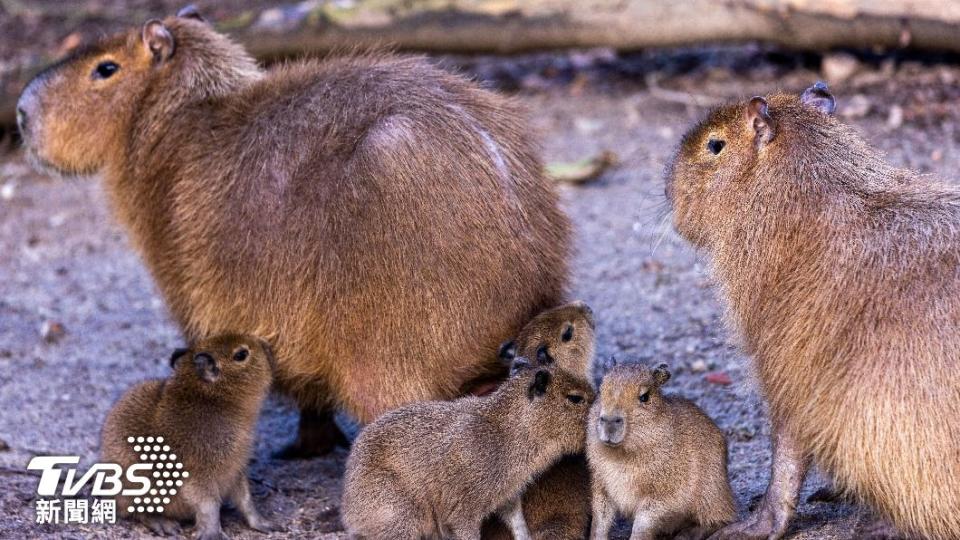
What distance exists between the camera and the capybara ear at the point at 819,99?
4.02 metres

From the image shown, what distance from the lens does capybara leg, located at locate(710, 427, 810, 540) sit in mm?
3816

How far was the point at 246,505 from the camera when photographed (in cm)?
436

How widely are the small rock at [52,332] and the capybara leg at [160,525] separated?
234 cm

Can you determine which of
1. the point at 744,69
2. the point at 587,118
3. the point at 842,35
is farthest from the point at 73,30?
the point at 842,35

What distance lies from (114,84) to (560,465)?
2.37 m

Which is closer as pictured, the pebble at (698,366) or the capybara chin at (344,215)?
the capybara chin at (344,215)

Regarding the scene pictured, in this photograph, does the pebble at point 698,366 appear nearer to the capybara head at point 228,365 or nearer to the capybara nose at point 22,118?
the capybara head at point 228,365

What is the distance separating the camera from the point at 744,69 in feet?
29.2

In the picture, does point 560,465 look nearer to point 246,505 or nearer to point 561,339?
point 561,339

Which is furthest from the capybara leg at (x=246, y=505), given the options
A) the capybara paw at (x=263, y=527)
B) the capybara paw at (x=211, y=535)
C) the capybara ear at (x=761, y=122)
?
the capybara ear at (x=761, y=122)

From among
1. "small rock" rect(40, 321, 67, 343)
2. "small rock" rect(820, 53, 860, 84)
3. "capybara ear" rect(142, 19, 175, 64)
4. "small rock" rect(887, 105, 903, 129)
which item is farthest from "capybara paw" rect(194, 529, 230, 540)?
"small rock" rect(820, 53, 860, 84)

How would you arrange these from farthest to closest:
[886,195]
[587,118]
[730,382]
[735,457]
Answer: [587,118]
[730,382]
[735,457]
[886,195]

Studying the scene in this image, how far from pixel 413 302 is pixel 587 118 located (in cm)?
480

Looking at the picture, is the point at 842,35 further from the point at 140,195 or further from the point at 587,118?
the point at 140,195
